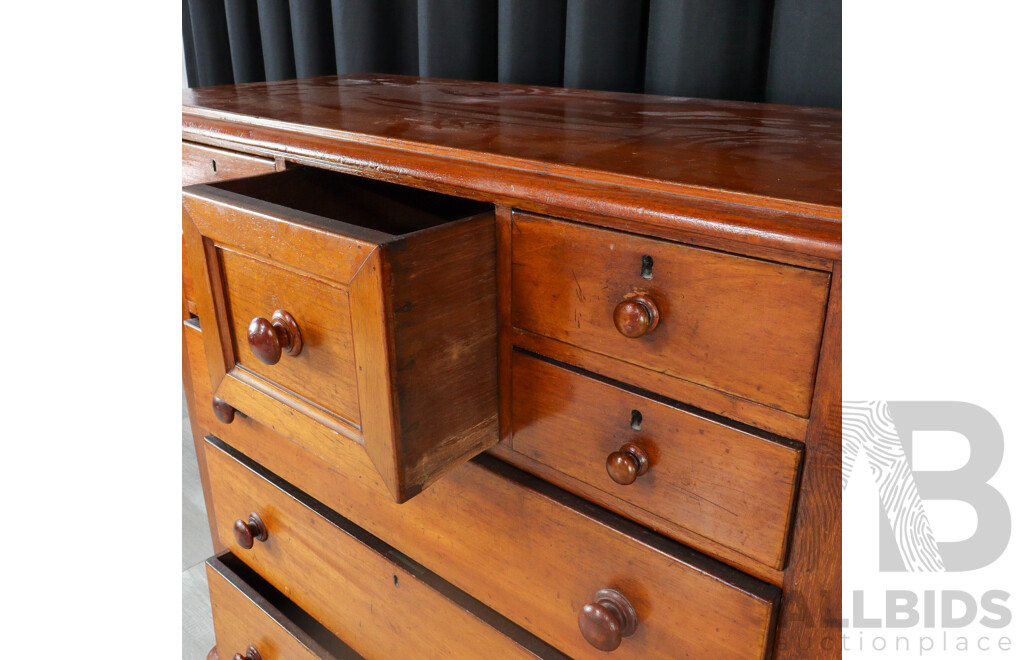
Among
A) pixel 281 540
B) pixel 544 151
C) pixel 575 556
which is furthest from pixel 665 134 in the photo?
pixel 281 540

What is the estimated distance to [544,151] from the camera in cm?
56

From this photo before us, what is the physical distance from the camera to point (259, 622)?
3.12ft

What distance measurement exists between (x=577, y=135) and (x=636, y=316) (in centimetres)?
21

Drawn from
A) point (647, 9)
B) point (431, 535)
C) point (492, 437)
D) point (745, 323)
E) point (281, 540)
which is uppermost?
point (647, 9)

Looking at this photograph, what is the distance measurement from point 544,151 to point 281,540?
2.03 ft

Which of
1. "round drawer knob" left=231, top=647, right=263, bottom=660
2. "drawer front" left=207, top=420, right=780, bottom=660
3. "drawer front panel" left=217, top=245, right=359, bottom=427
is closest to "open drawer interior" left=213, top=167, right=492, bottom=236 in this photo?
"drawer front panel" left=217, top=245, right=359, bottom=427

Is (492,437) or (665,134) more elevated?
(665,134)

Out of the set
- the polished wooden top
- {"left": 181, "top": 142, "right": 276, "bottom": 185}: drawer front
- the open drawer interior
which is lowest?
the open drawer interior

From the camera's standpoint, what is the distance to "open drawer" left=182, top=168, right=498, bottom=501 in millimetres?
524

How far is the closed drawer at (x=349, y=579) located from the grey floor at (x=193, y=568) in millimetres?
257

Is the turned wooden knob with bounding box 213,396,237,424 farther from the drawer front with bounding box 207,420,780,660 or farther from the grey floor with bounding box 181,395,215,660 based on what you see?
the grey floor with bounding box 181,395,215,660

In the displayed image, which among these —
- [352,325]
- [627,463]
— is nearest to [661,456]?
[627,463]

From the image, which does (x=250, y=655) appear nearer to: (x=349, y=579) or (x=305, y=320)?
(x=349, y=579)

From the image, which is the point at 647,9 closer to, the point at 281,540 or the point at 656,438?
the point at 656,438
